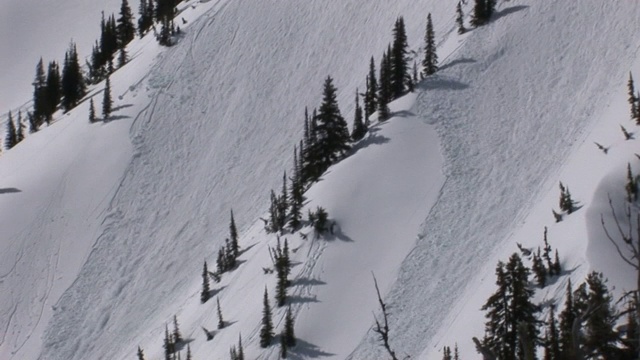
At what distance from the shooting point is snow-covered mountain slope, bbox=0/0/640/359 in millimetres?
57000

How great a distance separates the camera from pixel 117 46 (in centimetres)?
11650

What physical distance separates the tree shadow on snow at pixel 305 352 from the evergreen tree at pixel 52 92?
2190 inches

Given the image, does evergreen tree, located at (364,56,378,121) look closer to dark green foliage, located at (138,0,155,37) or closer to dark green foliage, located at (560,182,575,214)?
dark green foliage, located at (560,182,575,214)

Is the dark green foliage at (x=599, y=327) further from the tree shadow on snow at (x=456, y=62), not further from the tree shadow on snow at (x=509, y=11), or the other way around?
the tree shadow on snow at (x=509, y=11)

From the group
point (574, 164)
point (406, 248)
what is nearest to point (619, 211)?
point (574, 164)

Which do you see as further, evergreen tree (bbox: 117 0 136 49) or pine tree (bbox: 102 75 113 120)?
evergreen tree (bbox: 117 0 136 49)

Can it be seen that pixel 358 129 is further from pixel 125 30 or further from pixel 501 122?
pixel 125 30

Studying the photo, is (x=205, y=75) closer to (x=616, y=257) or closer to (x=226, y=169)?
(x=226, y=169)

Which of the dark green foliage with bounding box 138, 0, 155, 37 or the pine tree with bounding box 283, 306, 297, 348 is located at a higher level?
the dark green foliage with bounding box 138, 0, 155, 37

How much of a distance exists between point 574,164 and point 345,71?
112ft

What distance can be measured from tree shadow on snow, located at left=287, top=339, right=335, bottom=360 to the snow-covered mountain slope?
3.3 inches

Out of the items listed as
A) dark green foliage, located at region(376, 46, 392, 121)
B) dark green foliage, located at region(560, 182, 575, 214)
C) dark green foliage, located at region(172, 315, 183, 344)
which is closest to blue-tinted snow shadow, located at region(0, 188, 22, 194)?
dark green foliage, located at region(172, 315, 183, 344)

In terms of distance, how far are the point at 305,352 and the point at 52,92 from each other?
206 ft

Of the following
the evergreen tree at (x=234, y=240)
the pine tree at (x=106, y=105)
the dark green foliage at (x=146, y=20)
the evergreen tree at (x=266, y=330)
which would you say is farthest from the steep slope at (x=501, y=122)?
the dark green foliage at (x=146, y=20)
